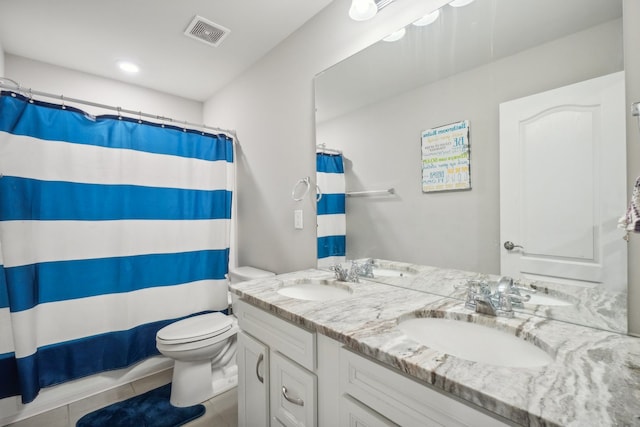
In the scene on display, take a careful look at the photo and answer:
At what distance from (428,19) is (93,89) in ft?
8.58

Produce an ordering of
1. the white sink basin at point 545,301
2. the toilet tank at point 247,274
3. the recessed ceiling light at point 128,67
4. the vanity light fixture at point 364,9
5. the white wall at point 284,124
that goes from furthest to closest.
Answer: the recessed ceiling light at point 128,67 → the toilet tank at point 247,274 → the white wall at point 284,124 → the vanity light fixture at point 364,9 → the white sink basin at point 545,301

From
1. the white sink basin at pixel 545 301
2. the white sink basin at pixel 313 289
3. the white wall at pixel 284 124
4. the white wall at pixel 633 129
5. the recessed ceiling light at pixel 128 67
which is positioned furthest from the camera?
the recessed ceiling light at pixel 128 67

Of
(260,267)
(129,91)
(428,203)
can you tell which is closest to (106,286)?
(260,267)

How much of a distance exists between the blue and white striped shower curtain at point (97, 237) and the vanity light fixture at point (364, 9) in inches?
58.3

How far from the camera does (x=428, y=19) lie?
1.21 metres

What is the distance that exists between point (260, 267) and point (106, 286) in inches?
39.7

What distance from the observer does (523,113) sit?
3.15 feet

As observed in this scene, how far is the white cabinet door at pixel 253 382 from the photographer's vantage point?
46.0 inches

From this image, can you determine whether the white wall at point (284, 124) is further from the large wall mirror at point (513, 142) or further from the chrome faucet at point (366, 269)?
the chrome faucet at point (366, 269)

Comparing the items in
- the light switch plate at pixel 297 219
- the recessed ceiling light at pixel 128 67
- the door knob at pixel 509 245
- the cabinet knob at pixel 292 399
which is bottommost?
the cabinet knob at pixel 292 399

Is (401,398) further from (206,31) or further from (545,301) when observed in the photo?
(206,31)

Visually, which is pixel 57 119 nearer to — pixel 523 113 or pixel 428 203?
pixel 428 203

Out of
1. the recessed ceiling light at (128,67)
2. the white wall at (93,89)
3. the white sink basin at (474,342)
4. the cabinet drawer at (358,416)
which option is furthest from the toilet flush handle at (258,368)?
the white wall at (93,89)

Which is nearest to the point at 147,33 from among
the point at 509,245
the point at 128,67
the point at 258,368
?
the point at 128,67
